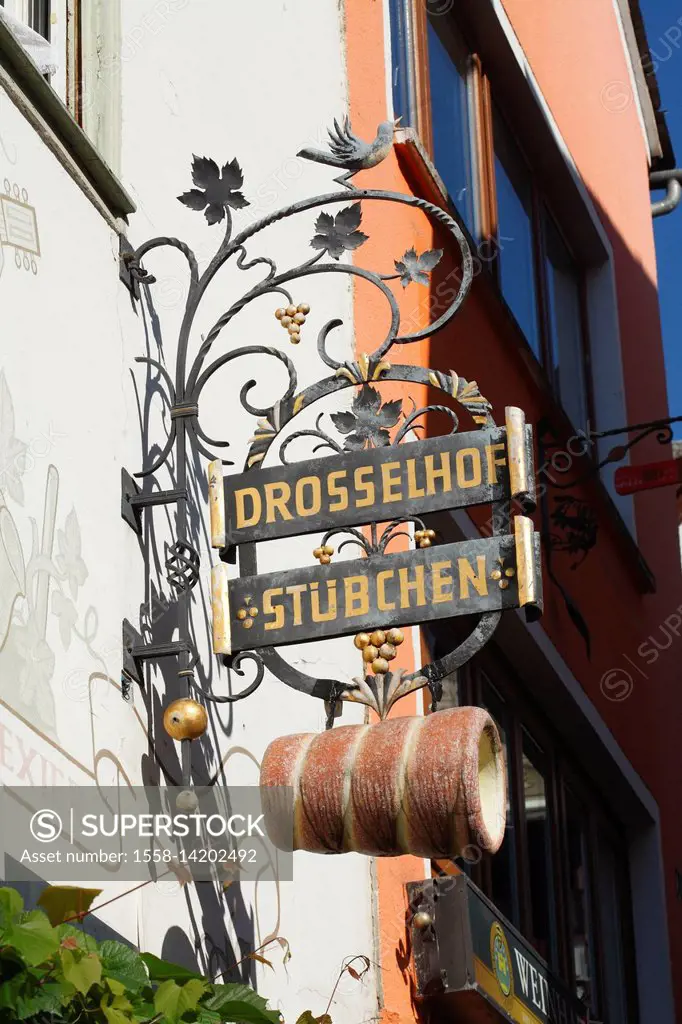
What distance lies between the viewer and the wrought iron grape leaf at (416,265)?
562 centimetres

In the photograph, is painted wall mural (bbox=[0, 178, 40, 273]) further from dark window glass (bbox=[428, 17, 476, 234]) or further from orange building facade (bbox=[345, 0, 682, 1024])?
dark window glass (bbox=[428, 17, 476, 234])

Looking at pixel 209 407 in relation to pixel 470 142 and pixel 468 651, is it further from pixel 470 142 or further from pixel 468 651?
pixel 470 142

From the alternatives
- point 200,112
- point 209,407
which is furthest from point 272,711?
point 200,112

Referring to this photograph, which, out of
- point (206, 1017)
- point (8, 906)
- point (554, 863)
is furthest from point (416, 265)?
point (554, 863)

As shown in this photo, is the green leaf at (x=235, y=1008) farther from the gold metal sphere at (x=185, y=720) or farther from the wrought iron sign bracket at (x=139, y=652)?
the wrought iron sign bracket at (x=139, y=652)

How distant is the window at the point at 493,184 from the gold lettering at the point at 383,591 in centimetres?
383

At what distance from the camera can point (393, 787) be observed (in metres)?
4.54

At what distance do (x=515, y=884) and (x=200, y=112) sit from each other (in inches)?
145

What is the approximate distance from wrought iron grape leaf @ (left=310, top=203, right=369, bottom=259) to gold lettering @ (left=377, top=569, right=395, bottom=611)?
1.19m

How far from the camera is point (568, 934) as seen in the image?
356 inches

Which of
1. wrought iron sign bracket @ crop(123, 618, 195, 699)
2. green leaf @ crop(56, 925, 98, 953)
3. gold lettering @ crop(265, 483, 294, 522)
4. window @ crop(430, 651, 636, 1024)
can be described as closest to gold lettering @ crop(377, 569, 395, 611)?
gold lettering @ crop(265, 483, 294, 522)

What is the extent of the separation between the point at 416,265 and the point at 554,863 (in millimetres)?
4254

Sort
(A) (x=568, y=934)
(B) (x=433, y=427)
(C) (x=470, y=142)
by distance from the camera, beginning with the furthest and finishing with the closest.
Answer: (C) (x=470, y=142)
(A) (x=568, y=934)
(B) (x=433, y=427)

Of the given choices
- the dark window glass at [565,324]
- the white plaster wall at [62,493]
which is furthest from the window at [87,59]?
the dark window glass at [565,324]
